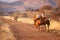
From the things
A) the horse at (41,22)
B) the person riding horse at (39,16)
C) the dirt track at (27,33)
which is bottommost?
the dirt track at (27,33)

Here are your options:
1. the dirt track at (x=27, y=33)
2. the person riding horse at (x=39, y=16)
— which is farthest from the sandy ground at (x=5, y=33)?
the person riding horse at (x=39, y=16)

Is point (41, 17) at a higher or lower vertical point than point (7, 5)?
lower

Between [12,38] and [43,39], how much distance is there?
1.62 meters

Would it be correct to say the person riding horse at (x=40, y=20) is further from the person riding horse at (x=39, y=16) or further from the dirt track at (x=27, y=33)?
the dirt track at (x=27, y=33)

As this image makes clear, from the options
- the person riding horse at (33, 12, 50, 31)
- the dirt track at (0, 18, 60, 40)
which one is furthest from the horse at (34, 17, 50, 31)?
the dirt track at (0, 18, 60, 40)

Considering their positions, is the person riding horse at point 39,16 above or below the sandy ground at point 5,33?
above

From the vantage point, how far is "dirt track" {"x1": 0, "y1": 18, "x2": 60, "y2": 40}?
399 inches

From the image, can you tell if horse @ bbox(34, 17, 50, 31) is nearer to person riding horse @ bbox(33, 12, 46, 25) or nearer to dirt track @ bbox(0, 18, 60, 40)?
person riding horse @ bbox(33, 12, 46, 25)

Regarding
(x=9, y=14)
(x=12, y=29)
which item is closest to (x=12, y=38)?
(x=12, y=29)

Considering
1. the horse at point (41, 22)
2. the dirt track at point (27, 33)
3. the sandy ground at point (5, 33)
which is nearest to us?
the sandy ground at point (5, 33)

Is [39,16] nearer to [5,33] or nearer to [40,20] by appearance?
[40,20]

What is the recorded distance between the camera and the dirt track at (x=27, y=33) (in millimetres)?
10130

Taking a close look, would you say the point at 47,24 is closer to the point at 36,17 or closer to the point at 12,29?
the point at 36,17

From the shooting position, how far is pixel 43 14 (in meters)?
11.6
